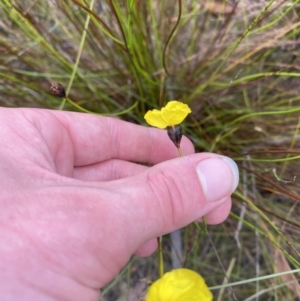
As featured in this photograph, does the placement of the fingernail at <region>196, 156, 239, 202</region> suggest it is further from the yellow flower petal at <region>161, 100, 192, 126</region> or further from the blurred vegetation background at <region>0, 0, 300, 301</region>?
the blurred vegetation background at <region>0, 0, 300, 301</region>

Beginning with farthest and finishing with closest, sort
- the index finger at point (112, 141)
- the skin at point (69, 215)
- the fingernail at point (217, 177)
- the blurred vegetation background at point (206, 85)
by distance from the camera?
the blurred vegetation background at point (206, 85)
the index finger at point (112, 141)
the fingernail at point (217, 177)
the skin at point (69, 215)

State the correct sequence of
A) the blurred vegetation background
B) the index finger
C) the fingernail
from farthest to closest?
the blurred vegetation background, the index finger, the fingernail

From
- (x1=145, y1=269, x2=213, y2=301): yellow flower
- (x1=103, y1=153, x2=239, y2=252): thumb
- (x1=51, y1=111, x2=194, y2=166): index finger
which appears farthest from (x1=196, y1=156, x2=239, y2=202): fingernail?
(x1=51, y1=111, x2=194, y2=166): index finger

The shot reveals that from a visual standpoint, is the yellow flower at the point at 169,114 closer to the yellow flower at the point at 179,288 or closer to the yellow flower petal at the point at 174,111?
the yellow flower petal at the point at 174,111

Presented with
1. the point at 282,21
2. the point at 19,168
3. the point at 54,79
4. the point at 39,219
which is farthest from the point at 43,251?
the point at 282,21

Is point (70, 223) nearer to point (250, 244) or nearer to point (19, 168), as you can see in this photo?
point (19, 168)

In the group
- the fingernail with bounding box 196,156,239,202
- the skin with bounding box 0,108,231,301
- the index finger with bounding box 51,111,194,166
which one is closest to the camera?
the skin with bounding box 0,108,231,301

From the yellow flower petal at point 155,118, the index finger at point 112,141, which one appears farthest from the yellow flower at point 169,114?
the index finger at point 112,141

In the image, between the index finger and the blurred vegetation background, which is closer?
the index finger
